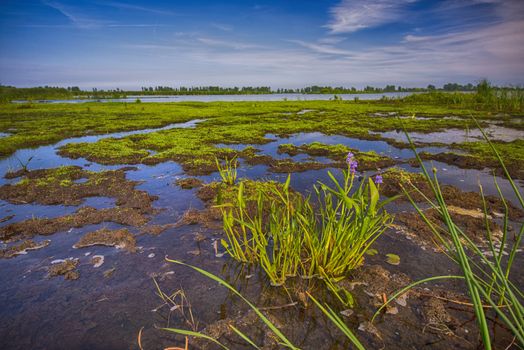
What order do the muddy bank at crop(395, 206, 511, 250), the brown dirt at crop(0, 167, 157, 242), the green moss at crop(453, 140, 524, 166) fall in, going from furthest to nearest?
the green moss at crop(453, 140, 524, 166) → the brown dirt at crop(0, 167, 157, 242) → the muddy bank at crop(395, 206, 511, 250)

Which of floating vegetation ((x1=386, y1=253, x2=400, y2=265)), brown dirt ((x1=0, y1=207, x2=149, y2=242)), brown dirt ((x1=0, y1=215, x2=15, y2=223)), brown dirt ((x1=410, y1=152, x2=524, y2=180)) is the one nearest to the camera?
floating vegetation ((x1=386, y1=253, x2=400, y2=265))

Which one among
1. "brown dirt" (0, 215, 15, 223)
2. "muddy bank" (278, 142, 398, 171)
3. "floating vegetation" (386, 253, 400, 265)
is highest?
"muddy bank" (278, 142, 398, 171)

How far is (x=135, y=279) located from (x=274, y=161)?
19.0 feet

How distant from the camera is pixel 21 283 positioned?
3100mm

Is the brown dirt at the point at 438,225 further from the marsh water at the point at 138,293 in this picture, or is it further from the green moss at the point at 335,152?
the green moss at the point at 335,152

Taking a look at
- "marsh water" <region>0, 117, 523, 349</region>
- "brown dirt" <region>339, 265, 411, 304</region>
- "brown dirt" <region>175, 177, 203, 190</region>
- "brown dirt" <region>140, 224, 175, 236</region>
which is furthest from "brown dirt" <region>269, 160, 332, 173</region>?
"brown dirt" <region>339, 265, 411, 304</region>

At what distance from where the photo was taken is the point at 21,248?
3.78 metres

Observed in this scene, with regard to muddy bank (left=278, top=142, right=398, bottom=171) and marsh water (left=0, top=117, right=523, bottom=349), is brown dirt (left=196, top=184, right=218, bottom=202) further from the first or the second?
muddy bank (left=278, top=142, right=398, bottom=171)

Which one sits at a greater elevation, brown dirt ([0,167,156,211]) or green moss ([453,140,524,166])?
green moss ([453,140,524,166])

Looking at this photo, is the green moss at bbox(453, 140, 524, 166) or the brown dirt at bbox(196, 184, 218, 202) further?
the green moss at bbox(453, 140, 524, 166)

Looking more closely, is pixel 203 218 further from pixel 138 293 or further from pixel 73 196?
pixel 73 196

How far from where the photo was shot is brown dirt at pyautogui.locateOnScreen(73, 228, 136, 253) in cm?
386

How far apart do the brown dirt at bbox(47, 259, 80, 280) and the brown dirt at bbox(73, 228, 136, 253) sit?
1.45 ft

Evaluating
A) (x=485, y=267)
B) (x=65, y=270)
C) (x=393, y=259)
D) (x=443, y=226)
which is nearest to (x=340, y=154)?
(x=443, y=226)
